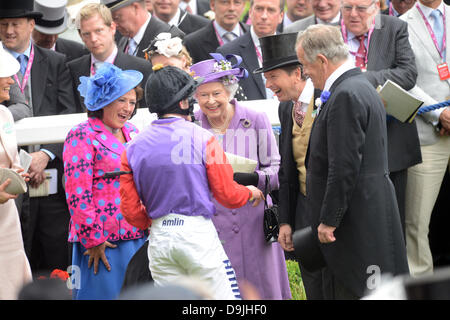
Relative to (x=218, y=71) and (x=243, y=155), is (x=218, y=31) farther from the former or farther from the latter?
(x=243, y=155)

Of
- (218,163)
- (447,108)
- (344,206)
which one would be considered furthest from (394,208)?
(447,108)

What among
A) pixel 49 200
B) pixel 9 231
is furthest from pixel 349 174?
pixel 49 200

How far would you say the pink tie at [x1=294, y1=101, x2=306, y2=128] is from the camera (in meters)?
4.96

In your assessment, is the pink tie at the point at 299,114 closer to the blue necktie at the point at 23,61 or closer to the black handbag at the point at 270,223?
the black handbag at the point at 270,223

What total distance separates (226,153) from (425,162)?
1.85 meters

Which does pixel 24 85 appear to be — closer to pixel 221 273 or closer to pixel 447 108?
pixel 221 273

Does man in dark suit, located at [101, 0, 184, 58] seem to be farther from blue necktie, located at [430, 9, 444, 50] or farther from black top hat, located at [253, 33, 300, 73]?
blue necktie, located at [430, 9, 444, 50]

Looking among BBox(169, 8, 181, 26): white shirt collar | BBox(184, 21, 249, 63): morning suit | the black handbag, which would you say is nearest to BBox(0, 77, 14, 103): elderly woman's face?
the black handbag

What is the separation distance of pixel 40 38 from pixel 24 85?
1.43 m

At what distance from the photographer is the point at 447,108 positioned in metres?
6.02

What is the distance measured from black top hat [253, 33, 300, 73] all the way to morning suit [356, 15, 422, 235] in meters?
0.82

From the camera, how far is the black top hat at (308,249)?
14.8 feet

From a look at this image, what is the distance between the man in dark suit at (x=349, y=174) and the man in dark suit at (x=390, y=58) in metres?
1.40

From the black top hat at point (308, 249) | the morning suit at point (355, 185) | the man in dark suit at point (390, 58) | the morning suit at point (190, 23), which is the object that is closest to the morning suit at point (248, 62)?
the man in dark suit at point (390, 58)
